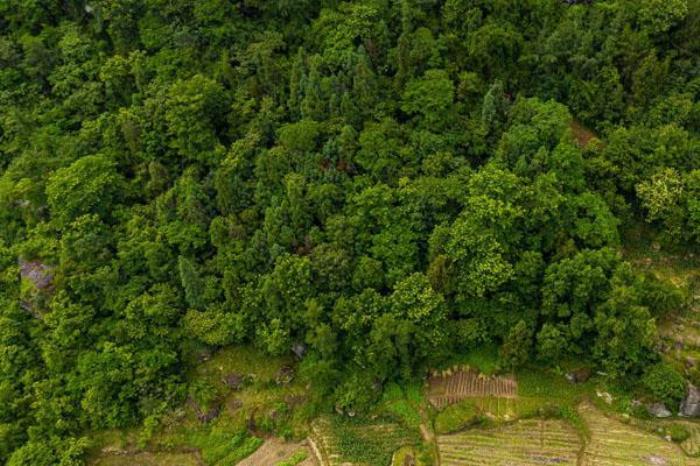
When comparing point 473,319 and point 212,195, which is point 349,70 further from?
point 473,319

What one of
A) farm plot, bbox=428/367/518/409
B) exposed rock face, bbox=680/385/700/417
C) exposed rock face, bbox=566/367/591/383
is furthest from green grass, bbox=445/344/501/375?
exposed rock face, bbox=680/385/700/417

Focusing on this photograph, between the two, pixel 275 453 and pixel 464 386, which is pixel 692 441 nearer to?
pixel 464 386

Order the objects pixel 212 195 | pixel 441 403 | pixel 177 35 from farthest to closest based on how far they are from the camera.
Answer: pixel 177 35 → pixel 212 195 → pixel 441 403

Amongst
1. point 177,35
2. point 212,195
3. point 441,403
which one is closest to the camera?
point 441,403

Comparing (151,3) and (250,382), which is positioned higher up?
(151,3)

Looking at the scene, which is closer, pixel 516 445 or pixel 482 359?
pixel 516 445

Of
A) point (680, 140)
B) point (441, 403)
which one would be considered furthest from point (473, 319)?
point (680, 140)

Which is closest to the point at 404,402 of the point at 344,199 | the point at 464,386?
the point at 464,386
